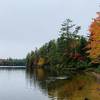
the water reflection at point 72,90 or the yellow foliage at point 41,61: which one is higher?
the yellow foliage at point 41,61

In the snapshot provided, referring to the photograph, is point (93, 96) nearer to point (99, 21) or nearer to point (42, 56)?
point (99, 21)

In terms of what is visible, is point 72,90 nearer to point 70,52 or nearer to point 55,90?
point 55,90

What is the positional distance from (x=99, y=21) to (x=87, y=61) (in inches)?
1877

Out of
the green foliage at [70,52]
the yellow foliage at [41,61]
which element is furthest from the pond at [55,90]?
the yellow foliage at [41,61]

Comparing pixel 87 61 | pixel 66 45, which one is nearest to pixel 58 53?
pixel 66 45

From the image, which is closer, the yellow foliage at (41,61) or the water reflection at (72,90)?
the water reflection at (72,90)

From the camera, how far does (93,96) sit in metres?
34.0

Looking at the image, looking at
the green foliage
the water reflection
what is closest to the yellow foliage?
the green foliage

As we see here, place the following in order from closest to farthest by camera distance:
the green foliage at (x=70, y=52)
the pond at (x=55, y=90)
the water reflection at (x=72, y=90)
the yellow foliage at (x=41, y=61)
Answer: the water reflection at (x=72, y=90) → the pond at (x=55, y=90) → the green foliage at (x=70, y=52) → the yellow foliage at (x=41, y=61)

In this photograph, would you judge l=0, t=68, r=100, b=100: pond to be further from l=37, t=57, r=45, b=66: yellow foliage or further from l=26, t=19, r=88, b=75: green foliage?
l=37, t=57, r=45, b=66: yellow foliage

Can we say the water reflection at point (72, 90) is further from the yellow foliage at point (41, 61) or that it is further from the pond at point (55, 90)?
the yellow foliage at point (41, 61)

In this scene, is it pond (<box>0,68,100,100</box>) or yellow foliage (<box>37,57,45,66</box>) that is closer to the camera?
pond (<box>0,68,100,100</box>)

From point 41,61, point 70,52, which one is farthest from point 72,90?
point 41,61

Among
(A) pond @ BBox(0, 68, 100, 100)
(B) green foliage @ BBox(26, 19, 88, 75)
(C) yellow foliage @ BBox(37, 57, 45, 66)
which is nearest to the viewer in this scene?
(A) pond @ BBox(0, 68, 100, 100)
